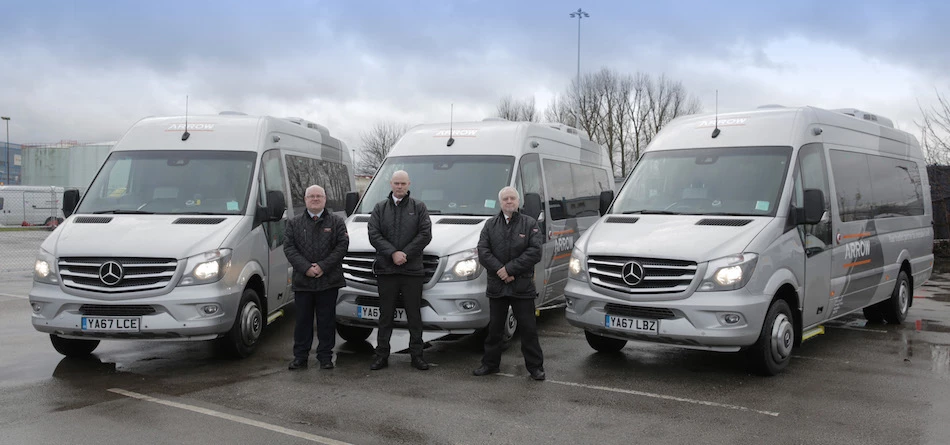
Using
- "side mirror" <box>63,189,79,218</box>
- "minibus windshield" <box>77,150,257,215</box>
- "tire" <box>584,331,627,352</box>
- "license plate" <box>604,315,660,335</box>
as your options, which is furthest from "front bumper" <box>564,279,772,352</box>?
"side mirror" <box>63,189,79,218</box>

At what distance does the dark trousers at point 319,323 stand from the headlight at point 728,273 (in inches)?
140

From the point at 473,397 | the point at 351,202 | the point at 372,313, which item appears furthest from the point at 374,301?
the point at 473,397

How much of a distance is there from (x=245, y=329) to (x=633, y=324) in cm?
392

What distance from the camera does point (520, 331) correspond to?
7531 mm

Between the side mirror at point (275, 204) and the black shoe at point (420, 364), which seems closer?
the black shoe at point (420, 364)

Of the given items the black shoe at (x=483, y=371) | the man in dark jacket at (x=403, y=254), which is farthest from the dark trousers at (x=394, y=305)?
the black shoe at (x=483, y=371)

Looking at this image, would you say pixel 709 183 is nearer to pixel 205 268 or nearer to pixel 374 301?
Answer: pixel 374 301

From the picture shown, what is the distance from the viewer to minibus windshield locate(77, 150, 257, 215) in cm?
848

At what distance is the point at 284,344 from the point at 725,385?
16.1ft

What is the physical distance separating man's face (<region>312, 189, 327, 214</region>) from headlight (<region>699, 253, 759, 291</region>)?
12.0 ft

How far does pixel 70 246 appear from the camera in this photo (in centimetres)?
761

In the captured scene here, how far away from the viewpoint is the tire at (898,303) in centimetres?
1038

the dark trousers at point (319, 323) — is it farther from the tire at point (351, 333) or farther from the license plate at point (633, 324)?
the license plate at point (633, 324)

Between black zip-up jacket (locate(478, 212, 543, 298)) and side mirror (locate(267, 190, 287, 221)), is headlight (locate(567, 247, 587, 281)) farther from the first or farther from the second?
side mirror (locate(267, 190, 287, 221))
